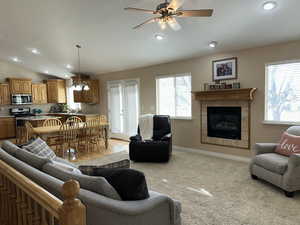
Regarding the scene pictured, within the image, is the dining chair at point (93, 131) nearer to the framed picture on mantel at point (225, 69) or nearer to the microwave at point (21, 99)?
the framed picture on mantel at point (225, 69)

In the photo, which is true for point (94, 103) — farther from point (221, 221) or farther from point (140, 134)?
point (221, 221)

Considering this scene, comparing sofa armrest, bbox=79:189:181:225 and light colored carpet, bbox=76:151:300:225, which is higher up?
sofa armrest, bbox=79:189:181:225

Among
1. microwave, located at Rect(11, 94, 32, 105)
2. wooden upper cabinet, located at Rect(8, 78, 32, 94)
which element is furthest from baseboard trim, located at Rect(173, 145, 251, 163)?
wooden upper cabinet, located at Rect(8, 78, 32, 94)

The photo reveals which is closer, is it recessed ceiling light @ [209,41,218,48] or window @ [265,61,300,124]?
window @ [265,61,300,124]

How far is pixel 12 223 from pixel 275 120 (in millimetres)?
4495

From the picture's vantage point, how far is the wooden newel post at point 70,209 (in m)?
0.86

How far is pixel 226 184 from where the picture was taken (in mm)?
3369

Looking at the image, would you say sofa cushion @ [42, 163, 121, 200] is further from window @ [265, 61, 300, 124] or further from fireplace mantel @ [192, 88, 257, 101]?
window @ [265, 61, 300, 124]

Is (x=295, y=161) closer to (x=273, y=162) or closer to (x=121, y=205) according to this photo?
(x=273, y=162)

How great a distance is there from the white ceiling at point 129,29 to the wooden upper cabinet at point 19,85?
2.15m

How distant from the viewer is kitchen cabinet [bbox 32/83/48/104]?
28.3ft

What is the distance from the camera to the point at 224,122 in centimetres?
492

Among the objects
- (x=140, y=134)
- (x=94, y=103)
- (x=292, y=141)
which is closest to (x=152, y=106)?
(x=140, y=134)

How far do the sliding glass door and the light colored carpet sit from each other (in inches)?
106
